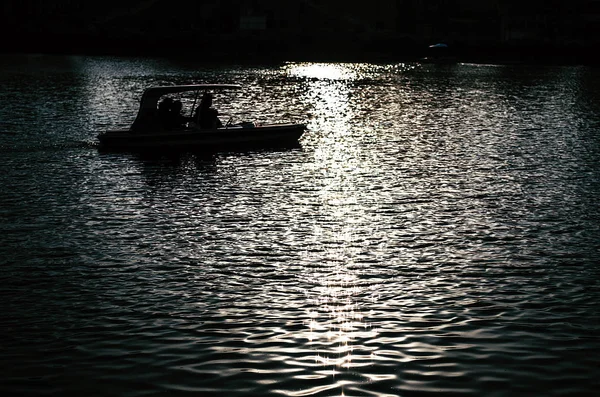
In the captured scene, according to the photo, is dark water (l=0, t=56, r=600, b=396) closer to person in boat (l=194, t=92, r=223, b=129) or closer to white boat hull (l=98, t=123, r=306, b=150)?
white boat hull (l=98, t=123, r=306, b=150)

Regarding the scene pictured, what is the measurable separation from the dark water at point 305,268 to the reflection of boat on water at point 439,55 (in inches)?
5025

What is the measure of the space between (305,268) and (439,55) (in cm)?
16775

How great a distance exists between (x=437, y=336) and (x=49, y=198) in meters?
21.9

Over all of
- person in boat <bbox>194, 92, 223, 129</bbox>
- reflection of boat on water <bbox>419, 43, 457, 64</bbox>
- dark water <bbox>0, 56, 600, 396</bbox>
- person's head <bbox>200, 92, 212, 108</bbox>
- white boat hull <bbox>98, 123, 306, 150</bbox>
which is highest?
reflection of boat on water <bbox>419, 43, 457, 64</bbox>

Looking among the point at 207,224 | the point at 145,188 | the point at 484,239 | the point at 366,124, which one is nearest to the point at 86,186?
the point at 145,188

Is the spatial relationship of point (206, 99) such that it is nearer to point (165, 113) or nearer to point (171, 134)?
point (165, 113)

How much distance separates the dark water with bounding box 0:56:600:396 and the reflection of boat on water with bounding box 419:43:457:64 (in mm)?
→ 127642

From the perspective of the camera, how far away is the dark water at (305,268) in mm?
19750

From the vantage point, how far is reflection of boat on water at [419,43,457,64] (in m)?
186

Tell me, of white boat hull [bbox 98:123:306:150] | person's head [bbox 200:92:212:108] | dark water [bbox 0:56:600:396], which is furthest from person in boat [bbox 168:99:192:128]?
dark water [bbox 0:56:600:396]

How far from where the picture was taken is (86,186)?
135 feet

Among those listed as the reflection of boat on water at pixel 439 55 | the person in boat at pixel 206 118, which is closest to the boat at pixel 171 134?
the person in boat at pixel 206 118

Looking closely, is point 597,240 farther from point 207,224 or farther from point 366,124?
point 366,124

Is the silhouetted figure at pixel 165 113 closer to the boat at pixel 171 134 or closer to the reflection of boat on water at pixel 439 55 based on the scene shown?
the boat at pixel 171 134
